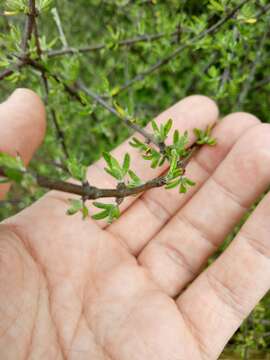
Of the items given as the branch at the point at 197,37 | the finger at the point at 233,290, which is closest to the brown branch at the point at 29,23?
the branch at the point at 197,37

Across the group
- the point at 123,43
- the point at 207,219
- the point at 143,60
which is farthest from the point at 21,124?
the point at 143,60

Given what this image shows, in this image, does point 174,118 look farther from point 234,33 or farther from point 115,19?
point 115,19

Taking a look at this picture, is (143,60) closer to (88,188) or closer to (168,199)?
(168,199)

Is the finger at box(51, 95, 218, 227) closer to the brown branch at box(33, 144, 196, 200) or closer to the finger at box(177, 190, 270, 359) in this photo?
the finger at box(177, 190, 270, 359)

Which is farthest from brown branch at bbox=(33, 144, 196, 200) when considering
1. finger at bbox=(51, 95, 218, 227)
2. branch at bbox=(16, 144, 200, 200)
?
finger at bbox=(51, 95, 218, 227)

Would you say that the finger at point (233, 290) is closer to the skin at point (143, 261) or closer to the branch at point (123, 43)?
the skin at point (143, 261)

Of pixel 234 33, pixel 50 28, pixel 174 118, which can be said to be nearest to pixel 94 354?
pixel 174 118

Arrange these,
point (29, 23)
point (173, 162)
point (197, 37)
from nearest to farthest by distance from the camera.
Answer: point (173, 162) < point (29, 23) < point (197, 37)
